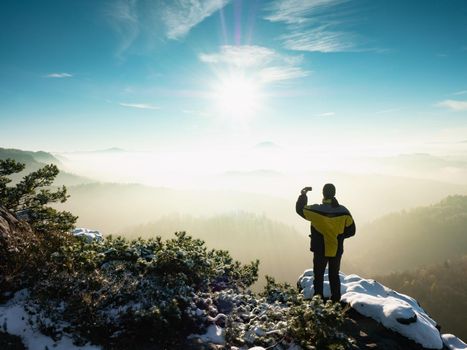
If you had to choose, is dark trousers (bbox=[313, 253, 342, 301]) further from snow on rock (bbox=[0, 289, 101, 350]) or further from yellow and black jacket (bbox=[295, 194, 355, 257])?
snow on rock (bbox=[0, 289, 101, 350])

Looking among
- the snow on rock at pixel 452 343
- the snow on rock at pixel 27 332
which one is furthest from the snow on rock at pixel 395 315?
the snow on rock at pixel 27 332

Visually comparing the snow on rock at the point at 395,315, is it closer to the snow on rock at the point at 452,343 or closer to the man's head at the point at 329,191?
the snow on rock at the point at 452,343

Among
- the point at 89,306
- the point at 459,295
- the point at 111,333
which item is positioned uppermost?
the point at 89,306

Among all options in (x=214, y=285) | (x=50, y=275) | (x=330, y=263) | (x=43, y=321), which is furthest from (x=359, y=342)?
(x=50, y=275)

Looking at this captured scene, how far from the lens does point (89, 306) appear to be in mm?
6062

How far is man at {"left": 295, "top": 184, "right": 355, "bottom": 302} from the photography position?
8.10 m

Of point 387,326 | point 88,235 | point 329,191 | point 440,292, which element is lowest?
point 440,292

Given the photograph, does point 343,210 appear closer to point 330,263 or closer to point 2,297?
point 330,263

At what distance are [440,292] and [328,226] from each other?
212 metres

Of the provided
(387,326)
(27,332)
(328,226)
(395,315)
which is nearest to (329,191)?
(328,226)

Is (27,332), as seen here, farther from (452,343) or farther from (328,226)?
(452,343)

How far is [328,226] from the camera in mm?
8102

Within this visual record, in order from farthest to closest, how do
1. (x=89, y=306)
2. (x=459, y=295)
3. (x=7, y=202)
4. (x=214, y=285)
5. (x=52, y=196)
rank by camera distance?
(x=459, y=295) → (x=52, y=196) → (x=7, y=202) → (x=214, y=285) → (x=89, y=306)

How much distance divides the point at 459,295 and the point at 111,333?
705ft
